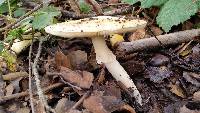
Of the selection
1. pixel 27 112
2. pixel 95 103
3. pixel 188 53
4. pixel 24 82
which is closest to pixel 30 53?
pixel 24 82

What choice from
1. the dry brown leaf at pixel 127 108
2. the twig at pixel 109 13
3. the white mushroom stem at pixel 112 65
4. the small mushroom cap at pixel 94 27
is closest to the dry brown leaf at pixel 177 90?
the white mushroom stem at pixel 112 65

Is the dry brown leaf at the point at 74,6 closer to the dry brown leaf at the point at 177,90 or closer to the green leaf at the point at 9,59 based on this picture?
the green leaf at the point at 9,59

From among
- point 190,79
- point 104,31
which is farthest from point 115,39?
point 104,31

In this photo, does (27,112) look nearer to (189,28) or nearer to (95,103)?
(95,103)

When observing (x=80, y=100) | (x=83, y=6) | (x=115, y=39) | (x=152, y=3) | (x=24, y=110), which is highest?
(x=152, y=3)

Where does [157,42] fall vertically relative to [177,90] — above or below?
above

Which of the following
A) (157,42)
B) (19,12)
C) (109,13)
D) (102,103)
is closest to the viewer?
(102,103)

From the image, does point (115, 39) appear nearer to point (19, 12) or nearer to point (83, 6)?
point (83, 6)

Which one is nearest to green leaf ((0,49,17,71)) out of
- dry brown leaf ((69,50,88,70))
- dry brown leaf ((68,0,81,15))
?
dry brown leaf ((69,50,88,70))
